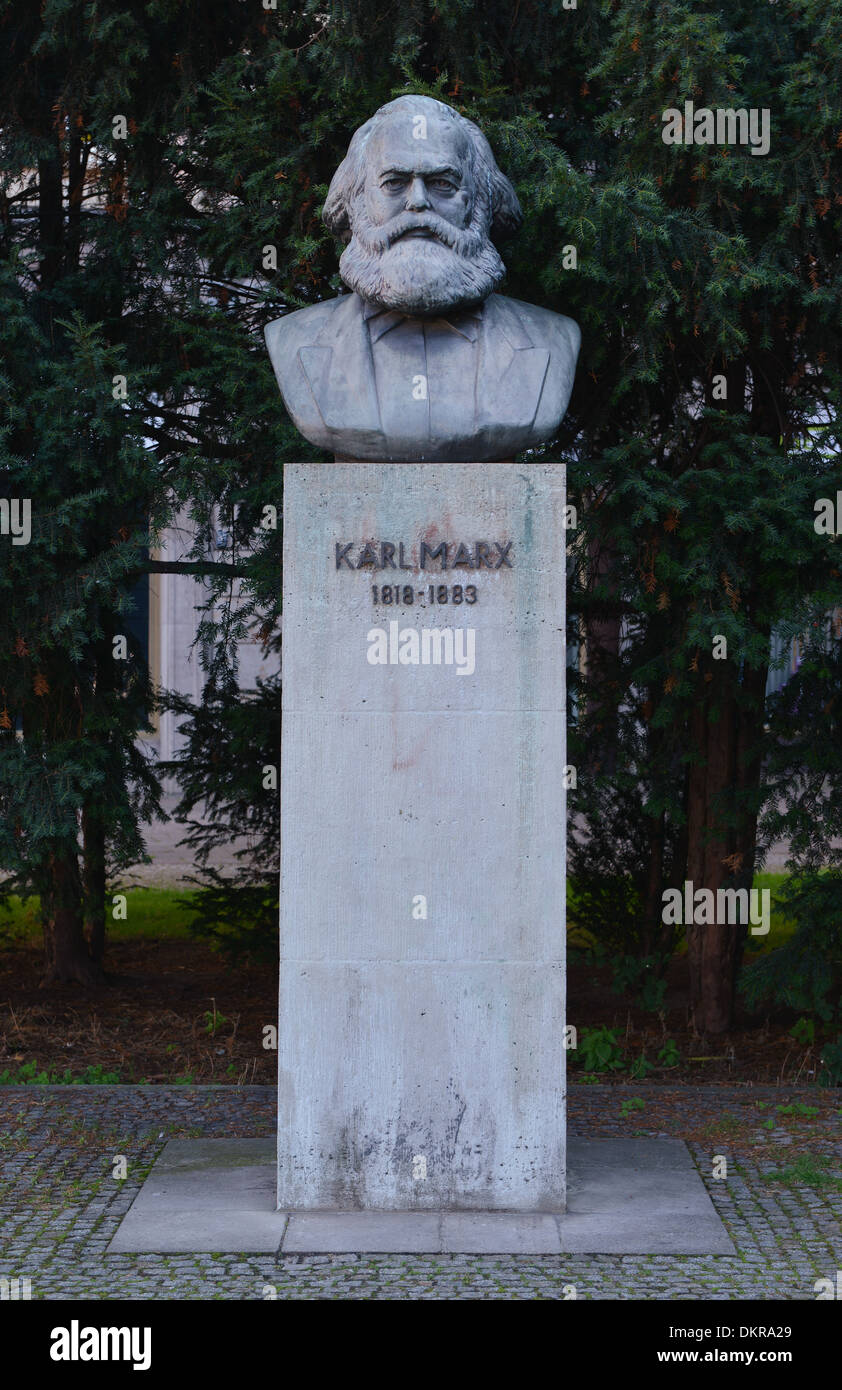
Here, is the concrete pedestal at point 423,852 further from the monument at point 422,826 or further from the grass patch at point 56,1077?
the grass patch at point 56,1077

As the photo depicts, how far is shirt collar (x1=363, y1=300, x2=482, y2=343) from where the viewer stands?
5.15 m

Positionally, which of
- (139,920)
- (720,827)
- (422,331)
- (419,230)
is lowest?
(139,920)

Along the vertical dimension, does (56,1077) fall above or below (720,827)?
below

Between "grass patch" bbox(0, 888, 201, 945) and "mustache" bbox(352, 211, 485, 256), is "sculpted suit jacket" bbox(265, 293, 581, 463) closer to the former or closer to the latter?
"mustache" bbox(352, 211, 485, 256)

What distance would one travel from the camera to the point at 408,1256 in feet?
14.9

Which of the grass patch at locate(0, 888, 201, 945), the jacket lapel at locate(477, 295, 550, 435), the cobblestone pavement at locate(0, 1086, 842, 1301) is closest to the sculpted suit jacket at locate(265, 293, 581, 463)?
the jacket lapel at locate(477, 295, 550, 435)

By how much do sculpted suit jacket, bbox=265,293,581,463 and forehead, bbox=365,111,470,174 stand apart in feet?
1.63

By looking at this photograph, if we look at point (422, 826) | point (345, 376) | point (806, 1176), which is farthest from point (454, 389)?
point (806, 1176)

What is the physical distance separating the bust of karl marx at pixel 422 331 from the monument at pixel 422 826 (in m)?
0.02

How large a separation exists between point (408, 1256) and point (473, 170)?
344 cm

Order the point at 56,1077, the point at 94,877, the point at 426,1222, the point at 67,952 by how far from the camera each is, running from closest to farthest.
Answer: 1. the point at 426,1222
2. the point at 56,1077
3. the point at 94,877
4. the point at 67,952

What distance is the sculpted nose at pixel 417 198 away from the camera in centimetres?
489

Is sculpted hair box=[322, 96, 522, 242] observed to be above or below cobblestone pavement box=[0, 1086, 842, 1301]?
above

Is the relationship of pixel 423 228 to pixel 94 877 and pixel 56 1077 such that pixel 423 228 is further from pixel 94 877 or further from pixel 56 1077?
pixel 94 877
